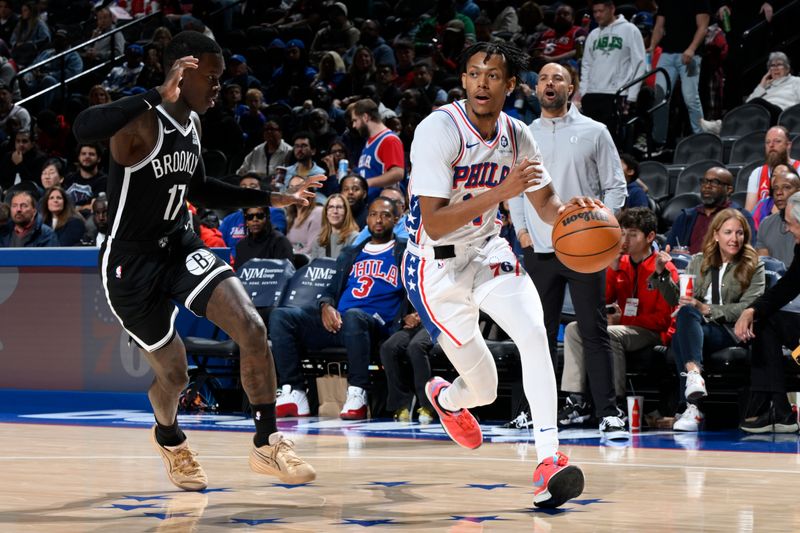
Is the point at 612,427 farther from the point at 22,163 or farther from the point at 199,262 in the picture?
the point at 22,163

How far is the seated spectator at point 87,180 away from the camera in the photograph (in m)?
12.5

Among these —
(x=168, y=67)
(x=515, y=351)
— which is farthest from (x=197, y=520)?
(x=515, y=351)

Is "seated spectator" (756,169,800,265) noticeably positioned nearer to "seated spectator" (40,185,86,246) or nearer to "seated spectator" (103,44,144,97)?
"seated spectator" (40,185,86,246)

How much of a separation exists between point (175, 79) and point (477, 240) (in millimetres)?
1443

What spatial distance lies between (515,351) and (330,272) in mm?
1799

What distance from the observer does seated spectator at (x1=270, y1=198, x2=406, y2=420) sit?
8.95m

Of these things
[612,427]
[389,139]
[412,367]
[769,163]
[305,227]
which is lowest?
[612,427]

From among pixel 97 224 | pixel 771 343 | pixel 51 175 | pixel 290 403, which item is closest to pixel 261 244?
pixel 290 403

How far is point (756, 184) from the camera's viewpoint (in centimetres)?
955

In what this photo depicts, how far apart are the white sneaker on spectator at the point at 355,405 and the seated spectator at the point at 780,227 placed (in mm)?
3082

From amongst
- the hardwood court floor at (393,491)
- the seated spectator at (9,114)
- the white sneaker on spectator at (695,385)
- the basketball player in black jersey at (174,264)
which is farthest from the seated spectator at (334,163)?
the basketball player in black jersey at (174,264)

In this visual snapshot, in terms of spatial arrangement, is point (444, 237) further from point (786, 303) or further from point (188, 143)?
point (786, 303)

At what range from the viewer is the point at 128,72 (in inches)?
654

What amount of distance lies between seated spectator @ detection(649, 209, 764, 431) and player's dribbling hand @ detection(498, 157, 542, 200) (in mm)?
3487
